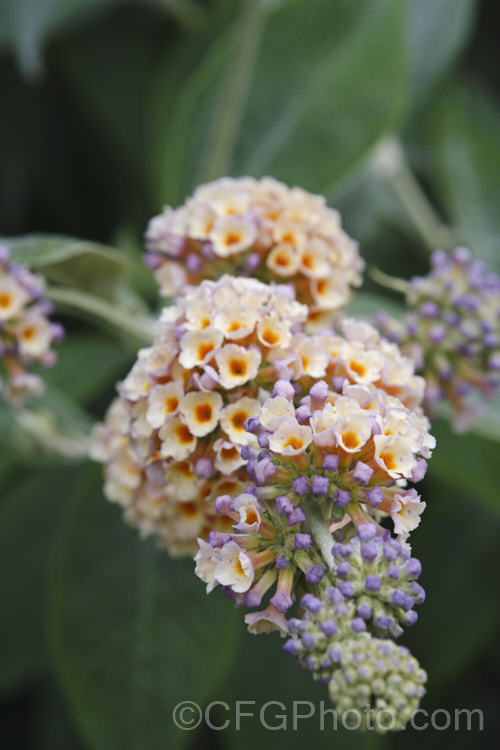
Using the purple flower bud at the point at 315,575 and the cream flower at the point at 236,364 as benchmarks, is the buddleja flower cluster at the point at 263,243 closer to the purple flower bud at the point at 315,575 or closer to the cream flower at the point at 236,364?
the cream flower at the point at 236,364

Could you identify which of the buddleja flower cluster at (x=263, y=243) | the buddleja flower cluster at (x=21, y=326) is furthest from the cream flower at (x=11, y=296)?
the buddleja flower cluster at (x=263, y=243)

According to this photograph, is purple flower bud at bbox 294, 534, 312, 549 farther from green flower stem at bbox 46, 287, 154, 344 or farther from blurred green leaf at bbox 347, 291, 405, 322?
blurred green leaf at bbox 347, 291, 405, 322

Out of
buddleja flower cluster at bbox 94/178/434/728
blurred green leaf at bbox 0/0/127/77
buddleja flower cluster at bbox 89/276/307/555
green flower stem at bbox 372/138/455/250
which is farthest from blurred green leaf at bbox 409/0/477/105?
buddleja flower cluster at bbox 89/276/307/555

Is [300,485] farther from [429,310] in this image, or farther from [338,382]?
[429,310]

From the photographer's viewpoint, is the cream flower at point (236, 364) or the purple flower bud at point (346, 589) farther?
the cream flower at point (236, 364)

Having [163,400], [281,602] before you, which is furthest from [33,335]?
[281,602]
